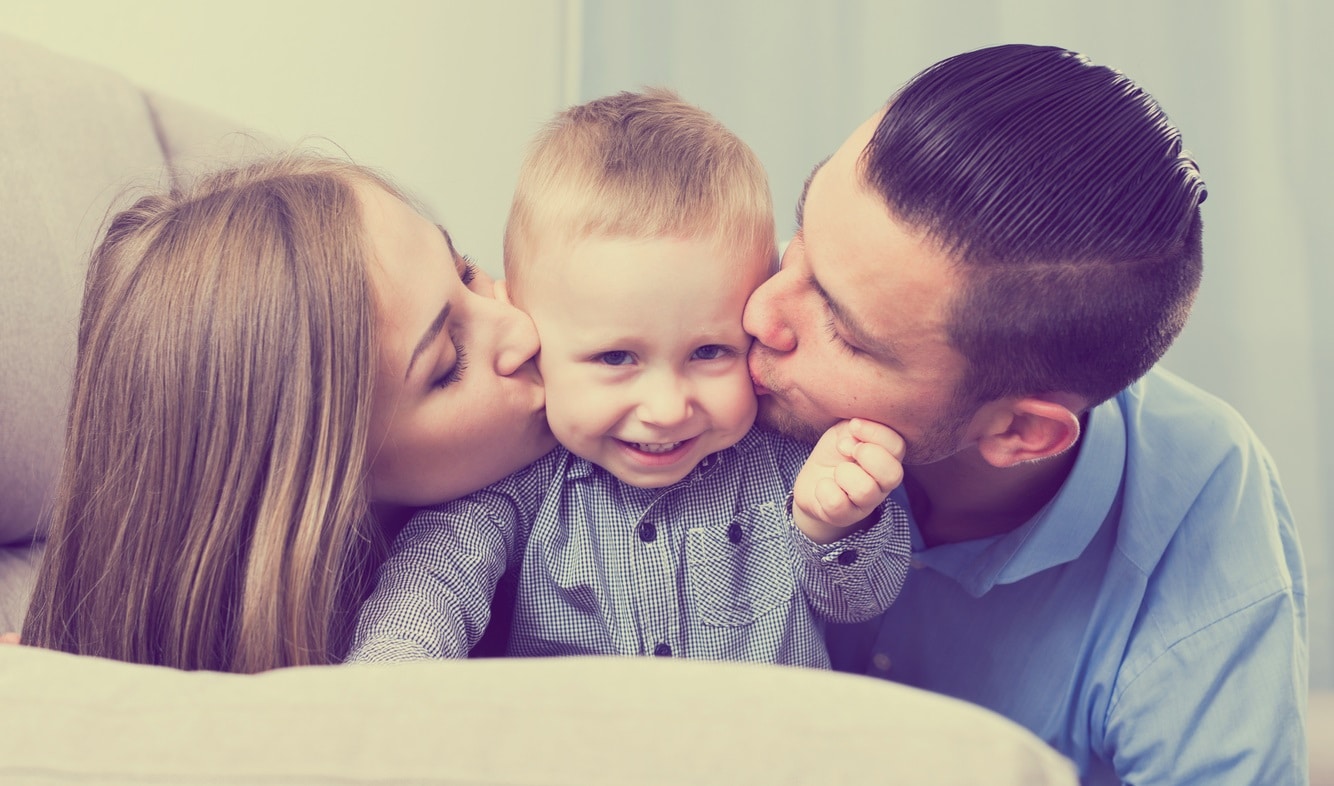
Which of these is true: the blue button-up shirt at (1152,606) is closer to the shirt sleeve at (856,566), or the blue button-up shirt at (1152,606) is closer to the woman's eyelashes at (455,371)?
the shirt sleeve at (856,566)

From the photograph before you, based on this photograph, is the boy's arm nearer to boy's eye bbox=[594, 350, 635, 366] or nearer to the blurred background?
boy's eye bbox=[594, 350, 635, 366]

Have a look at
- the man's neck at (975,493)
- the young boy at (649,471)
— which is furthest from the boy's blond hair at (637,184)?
the man's neck at (975,493)

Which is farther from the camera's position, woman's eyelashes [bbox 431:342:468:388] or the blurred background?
the blurred background

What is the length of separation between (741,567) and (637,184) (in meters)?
0.40

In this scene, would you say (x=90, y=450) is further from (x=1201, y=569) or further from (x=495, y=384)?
(x=1201, y=569)

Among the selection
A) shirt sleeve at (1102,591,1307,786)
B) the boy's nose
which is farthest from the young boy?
shirt sleeve at (1102,591,1307,786)

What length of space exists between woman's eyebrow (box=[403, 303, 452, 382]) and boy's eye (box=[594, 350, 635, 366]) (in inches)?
5.5

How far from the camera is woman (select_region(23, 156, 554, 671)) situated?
2.85ft

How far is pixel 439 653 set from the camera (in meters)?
0.89

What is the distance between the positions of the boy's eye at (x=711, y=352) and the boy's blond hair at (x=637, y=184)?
9cm

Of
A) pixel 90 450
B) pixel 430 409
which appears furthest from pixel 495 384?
pixel 90 450

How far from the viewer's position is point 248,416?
87cm

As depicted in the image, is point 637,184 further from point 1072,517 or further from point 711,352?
point 1072,517

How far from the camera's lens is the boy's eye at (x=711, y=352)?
0.96 metres
